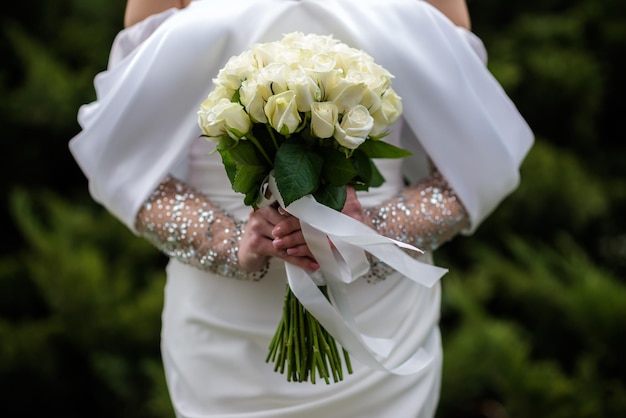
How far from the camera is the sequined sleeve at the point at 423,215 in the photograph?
2010 millimetres

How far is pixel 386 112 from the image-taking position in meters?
1.70

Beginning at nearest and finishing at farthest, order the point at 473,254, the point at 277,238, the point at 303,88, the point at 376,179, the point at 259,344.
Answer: the point at 303,88 → the point at 277,238 → the point at 376,179 → the point at 259,344 → the point at 473,254

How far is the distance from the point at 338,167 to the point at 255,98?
20 centimetres

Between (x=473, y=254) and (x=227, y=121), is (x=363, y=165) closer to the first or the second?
(x=227, y=121)

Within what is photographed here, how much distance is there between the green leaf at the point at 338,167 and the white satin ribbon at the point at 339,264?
6 centimetres

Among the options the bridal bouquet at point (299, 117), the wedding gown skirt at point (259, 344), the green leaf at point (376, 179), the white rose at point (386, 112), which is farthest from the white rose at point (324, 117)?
the wedding gown skirt at point (259, 344)

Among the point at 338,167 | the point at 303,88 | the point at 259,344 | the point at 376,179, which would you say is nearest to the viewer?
the point at 303,88

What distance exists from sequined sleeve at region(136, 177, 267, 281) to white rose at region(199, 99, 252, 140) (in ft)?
1.22

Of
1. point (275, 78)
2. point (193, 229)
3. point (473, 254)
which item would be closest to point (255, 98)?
point (275, 78)

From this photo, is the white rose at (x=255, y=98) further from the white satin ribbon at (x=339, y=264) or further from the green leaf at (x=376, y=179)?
the green leaf at (x=376, y=179)

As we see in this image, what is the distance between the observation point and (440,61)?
205 centimetres

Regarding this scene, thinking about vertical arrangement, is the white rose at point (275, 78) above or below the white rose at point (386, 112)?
above

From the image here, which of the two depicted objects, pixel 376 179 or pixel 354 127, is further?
pixel 376 179

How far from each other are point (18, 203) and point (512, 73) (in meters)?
2.34
